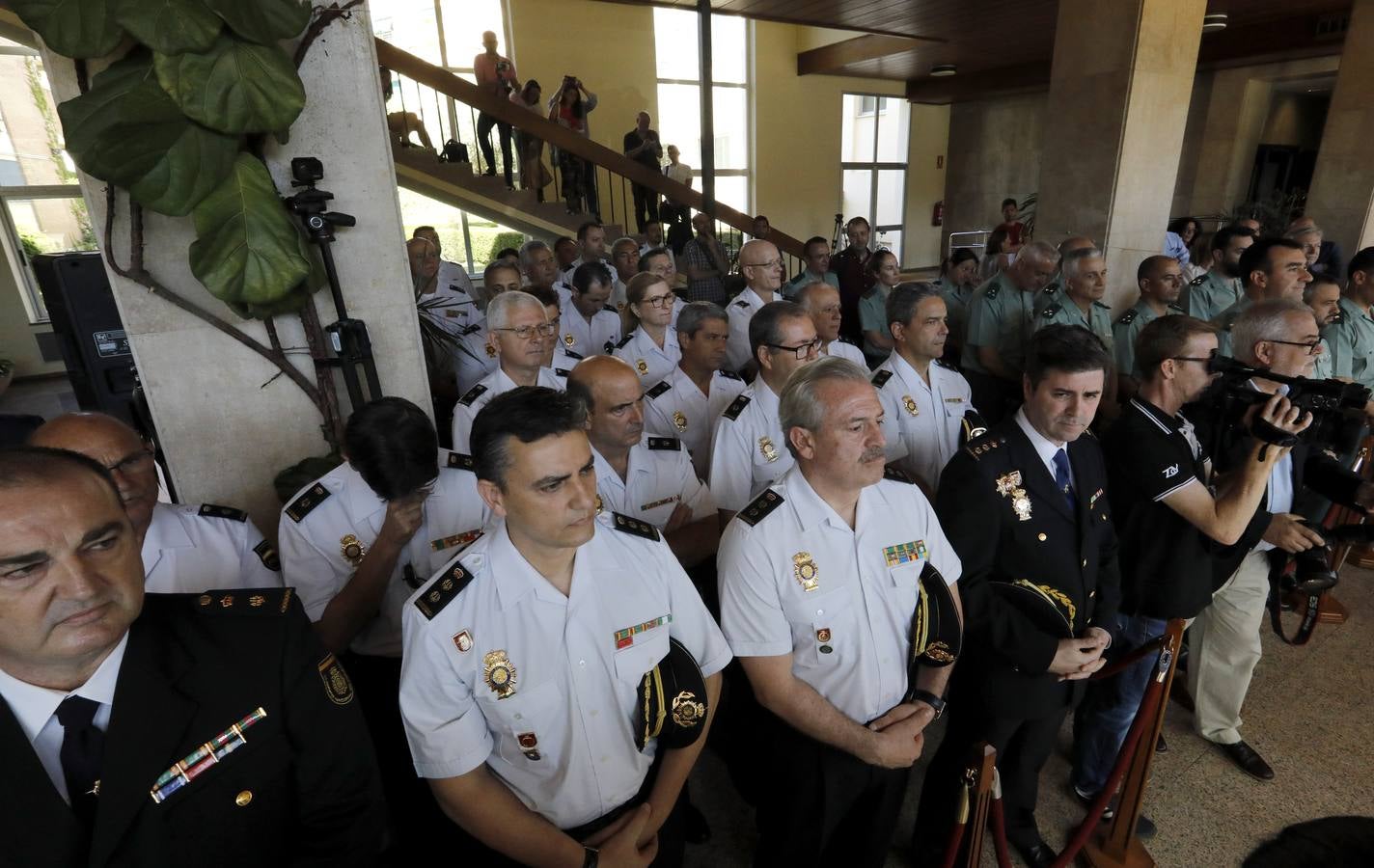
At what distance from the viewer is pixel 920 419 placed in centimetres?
298

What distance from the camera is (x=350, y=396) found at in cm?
249

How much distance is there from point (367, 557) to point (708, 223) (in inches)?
250

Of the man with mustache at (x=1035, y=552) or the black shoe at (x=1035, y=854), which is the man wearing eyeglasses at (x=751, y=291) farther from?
the black shoe at (x=1035, y=854)

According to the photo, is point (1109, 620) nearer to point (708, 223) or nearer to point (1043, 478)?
point (1043, 478)

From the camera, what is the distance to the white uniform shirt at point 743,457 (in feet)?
8.55

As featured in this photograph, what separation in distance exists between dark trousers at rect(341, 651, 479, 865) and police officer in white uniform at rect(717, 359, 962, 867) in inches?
39.6

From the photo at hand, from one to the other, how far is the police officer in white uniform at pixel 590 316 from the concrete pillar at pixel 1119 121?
12.7 feet

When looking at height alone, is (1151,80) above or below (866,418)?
above

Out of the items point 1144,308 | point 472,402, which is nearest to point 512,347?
point 472,402

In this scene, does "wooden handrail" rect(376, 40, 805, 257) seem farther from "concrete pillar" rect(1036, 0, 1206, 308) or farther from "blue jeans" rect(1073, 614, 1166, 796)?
"blue jeans" rect(1073, 614, 1166, 796)

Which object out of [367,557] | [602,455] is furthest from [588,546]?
[602,455]

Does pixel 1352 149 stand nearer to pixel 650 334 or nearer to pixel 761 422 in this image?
pixel 650 334

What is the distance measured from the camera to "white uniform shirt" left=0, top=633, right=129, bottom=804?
3.37ft

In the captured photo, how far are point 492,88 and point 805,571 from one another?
347 inches
